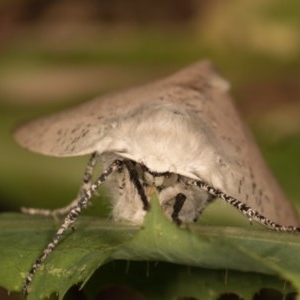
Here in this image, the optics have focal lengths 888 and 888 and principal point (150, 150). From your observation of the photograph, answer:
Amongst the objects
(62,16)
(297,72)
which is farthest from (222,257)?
(62,16)

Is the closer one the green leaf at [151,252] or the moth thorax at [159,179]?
the green leaf at [151,252]

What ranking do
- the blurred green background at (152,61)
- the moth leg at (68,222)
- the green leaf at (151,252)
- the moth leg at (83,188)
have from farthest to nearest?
the blurred green background at (152,61), the moth leg at (83,188), the moth leg at (68,222), the green leaf at (151,252)

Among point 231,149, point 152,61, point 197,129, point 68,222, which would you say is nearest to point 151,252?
point 68,222

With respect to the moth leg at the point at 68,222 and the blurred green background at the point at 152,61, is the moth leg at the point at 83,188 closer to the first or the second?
the moth leg at the point at 68,222

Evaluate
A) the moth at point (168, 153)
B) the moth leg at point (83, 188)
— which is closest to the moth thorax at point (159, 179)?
the moth at point (168, 153)

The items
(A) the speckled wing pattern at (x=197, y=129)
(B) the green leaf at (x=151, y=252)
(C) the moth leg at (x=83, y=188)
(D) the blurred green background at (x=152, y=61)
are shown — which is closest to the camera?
(B) the green leaf at (x=151, y=252)
